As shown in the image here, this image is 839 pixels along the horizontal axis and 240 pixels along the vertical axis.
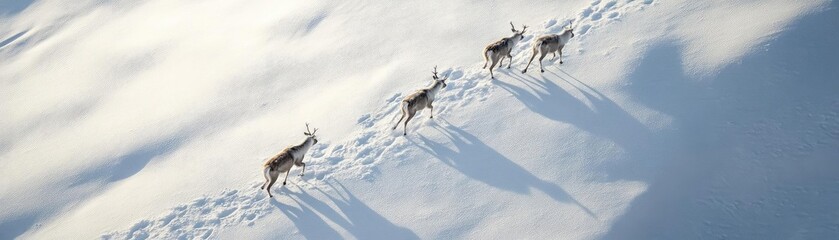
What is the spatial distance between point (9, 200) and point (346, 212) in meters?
8.42

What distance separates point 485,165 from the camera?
1173 centimetres

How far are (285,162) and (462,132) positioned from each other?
12.9 ft

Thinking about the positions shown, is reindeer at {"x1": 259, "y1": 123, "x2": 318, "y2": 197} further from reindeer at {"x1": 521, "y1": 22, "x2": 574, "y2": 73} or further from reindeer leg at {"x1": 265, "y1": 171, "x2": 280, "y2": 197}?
reindeer at {"x1": 521, "y1": 22, "x2": 574, "y2": 73}

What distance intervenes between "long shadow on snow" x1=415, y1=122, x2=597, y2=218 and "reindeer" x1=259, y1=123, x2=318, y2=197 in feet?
8.17

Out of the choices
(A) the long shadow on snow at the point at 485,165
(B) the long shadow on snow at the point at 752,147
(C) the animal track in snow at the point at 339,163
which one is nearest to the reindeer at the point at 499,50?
(C) the animal track in snow at the point at 339,163

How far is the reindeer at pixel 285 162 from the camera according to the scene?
1146 centimetres

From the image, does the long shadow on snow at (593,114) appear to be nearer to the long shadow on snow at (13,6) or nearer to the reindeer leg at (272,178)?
the reindeer leg at (272,178)

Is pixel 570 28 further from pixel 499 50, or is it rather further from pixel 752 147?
pixel 752 147

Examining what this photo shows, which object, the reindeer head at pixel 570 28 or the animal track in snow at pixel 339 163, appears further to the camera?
the reindeer head at pixel 570 28

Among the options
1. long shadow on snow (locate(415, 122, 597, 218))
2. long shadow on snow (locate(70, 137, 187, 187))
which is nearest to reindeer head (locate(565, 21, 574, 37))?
long shadow on snow (locate(415, 122, 597, 218))

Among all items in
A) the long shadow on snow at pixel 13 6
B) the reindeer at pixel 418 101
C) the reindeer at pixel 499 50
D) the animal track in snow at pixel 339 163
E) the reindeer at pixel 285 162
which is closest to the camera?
the reindeer at pixel 285 162

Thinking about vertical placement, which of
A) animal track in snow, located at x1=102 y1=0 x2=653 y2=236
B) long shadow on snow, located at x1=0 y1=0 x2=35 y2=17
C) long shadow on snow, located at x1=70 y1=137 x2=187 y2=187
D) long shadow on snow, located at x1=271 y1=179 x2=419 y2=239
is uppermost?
long shadow on snow, located at x1=0 y1=0 x2=35 y2=17

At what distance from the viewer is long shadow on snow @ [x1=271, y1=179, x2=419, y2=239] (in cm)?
1078

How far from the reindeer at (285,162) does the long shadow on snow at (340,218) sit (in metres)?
0.53
